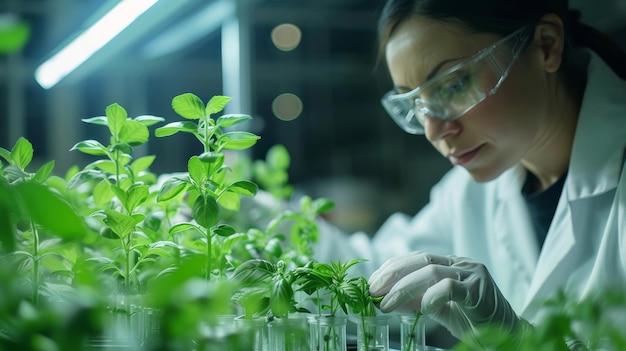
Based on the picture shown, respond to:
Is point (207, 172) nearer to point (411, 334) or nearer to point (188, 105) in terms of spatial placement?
point (188, 105)

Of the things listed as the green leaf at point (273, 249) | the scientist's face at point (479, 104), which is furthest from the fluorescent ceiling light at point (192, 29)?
the green leaf at point (273, 249)

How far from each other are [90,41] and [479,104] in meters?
0.77

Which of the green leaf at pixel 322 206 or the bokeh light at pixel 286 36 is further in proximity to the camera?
the bokeh light at pixel 286 36

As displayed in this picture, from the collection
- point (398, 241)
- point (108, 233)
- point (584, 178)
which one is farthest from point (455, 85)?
point (398, 241)

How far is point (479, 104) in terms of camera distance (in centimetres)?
114

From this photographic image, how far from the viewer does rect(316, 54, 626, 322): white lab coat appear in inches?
44.9

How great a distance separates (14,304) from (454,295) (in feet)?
1.85

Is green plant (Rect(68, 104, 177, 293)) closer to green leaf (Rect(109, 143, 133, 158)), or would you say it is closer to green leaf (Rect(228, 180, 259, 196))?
green leaf (Rect(109, 143, 133, 158))

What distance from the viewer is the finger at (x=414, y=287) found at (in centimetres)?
77

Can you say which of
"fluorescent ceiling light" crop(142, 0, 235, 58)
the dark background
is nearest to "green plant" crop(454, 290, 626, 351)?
"fluorescent ceiling light" crop(142, 0, 235, 58)

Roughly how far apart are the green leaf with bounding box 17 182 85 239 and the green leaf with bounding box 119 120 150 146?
18.5 inches

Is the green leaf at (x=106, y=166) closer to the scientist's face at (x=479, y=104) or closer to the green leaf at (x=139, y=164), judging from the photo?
the green leaf at (x=139, y=164)

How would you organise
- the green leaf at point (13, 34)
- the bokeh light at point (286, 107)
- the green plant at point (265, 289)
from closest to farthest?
1. the green leaf at point (13, 34)
2. the green plant at point (265, 289)
3. the bokeh light at point (286, 107)

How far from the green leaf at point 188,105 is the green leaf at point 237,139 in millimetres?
42
